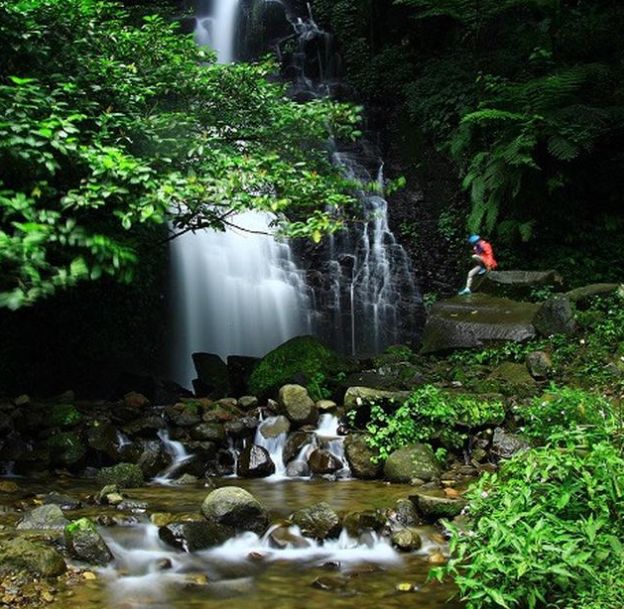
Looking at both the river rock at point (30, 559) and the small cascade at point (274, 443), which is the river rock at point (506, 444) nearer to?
the small cascade at point (274, 443)

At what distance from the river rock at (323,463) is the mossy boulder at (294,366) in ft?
5.20

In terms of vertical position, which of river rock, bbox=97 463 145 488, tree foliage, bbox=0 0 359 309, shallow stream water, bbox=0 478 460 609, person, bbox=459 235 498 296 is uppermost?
tree foliage, bbox=0 0 359 309

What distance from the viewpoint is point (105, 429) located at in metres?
7.99

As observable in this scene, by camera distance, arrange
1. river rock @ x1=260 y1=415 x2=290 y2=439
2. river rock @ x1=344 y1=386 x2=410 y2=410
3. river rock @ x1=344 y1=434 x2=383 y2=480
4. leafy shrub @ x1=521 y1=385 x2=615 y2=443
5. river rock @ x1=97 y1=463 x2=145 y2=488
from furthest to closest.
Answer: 1. river rock @ x1=260 y1=415 x2=290 y2=439
2. river rock @ x1=344 y1=386 x2=410 y2=410
3. river rock @ x1=344 y1=434 x2=383 y2=480
4. river rock @ x1=97 y1=463 x2=145 y2=488
5. leafy shrub @ x1=521 y1=385 x2=615 y2=443

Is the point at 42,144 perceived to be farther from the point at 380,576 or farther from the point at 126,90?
the point at 380,576

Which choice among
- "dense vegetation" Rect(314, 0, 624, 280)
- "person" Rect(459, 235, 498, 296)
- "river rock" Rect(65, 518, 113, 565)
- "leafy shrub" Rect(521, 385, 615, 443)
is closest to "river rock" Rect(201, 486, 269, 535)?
"river rock" Rect(65, 518, 113, 565)

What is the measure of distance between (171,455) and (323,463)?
1869 millimetres

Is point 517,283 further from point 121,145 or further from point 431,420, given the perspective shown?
point 121,145

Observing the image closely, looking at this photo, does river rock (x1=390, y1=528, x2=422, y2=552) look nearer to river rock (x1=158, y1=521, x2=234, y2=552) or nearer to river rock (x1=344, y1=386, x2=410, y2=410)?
river rock (x1=158, y1=521, x2=234, y2=552)

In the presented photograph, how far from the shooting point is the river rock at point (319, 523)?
17.9ft

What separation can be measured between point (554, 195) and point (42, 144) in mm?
10748

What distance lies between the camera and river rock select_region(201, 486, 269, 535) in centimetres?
555

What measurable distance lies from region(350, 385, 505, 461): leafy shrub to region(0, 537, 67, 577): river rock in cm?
391

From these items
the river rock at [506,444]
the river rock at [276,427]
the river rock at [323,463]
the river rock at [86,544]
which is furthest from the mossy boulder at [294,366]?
the river rock at [86,544]
